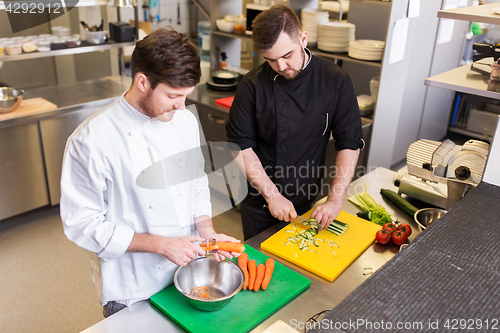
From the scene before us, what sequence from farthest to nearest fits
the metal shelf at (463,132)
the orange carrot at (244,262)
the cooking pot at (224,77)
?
the metal shelf at (463,132) < the cooking pot at (224,77) < the orange carrot at (244,262)

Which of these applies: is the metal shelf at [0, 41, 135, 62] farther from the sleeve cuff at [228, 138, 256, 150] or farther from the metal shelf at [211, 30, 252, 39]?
the sleeve cuff at [228, 138, 256, 150]

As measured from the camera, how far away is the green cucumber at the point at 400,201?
77.1 inches

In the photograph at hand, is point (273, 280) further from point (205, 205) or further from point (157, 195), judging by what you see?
point (157, 195)

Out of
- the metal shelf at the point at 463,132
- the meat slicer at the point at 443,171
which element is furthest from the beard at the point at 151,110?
the metal shelf at the point at 463,132

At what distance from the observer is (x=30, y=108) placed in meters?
3.10

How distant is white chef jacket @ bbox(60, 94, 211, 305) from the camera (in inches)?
47.9

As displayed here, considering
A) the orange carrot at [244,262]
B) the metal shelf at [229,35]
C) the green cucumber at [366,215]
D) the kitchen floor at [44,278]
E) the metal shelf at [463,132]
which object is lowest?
the kitchen floor at [44,278]

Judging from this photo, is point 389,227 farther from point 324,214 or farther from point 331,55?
point 331,55

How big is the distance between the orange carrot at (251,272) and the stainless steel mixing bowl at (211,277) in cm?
6

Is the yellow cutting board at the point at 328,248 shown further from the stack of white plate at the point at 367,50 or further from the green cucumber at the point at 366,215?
the stack of white plate at the point at 367,50

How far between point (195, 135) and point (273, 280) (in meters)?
0.57

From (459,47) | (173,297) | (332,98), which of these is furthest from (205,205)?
(459,47)

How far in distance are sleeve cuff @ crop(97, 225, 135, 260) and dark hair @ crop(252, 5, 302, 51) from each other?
898mm

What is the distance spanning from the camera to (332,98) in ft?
6.22
